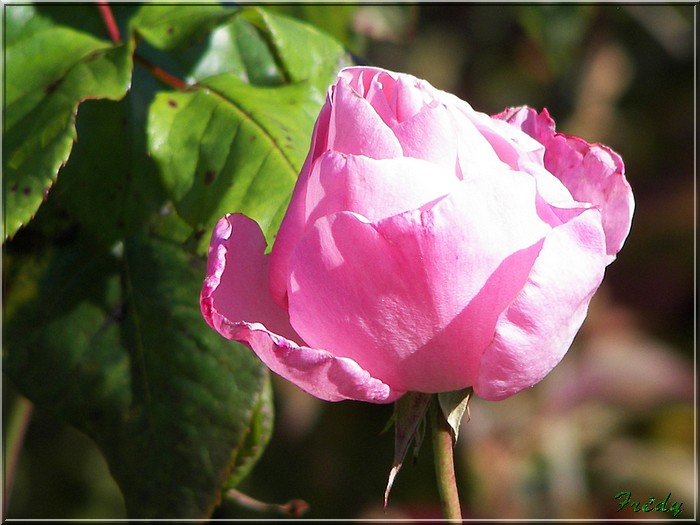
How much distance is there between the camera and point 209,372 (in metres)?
0.67

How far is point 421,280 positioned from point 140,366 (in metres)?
0.34

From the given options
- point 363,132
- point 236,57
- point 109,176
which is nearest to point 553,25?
point 236,57

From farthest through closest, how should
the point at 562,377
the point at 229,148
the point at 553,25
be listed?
the point at 562,377, the point at 553,25, the point at 229,148

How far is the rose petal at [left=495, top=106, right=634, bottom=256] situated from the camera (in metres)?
0.49

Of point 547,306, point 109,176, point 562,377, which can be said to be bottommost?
point 562,377

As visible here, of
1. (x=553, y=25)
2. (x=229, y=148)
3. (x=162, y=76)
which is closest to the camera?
(x=229, y=148)

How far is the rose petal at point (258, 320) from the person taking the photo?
1.36 feet

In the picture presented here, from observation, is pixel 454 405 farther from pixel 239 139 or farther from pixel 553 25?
pixel 553 25

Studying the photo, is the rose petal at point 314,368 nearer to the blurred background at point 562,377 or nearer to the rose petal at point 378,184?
the rose petal at point 378,184

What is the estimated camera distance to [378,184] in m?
0.41

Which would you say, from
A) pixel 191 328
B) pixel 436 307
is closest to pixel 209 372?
pixel 191 328

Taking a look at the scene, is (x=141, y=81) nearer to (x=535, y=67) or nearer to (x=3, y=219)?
(x=3, y=219)

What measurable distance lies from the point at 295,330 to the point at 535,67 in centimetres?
193

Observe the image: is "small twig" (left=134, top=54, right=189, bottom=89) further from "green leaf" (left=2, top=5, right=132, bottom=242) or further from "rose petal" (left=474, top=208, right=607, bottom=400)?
"rose petal" (left=474, top=208, right=607, bottom=400)
